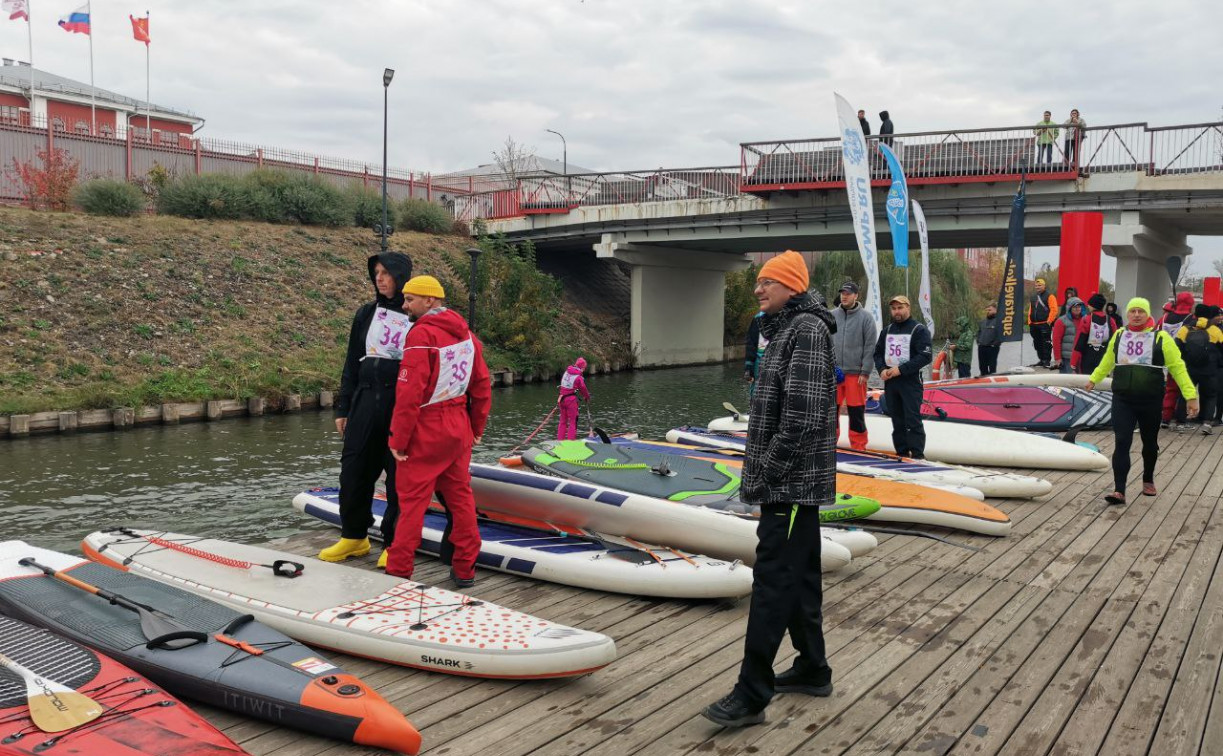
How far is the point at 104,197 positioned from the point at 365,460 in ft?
80.5

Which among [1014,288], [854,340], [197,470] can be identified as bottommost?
[197,470]

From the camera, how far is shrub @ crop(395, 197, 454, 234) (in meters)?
33.8

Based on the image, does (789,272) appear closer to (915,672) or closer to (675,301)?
(915,672)

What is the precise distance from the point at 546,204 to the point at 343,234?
691cm

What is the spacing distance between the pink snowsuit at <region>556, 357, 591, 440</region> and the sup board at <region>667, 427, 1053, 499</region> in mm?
2882

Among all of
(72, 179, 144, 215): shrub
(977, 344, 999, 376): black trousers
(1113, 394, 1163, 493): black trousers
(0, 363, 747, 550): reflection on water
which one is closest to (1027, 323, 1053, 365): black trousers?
(977, 344, 999, 376): black trousers

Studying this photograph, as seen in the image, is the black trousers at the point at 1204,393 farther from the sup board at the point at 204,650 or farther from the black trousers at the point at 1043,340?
the sup board at the point at 204,650

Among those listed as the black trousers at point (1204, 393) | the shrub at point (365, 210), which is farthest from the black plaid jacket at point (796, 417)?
the shrub at point (365, 210)

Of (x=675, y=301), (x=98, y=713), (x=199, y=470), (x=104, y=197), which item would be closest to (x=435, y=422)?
(x=98, y=713)

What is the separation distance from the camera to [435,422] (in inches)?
185

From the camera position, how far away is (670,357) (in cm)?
3259

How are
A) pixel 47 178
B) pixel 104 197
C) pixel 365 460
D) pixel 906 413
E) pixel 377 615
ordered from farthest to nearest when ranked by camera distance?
1. pixel 47 178
2. pixel 104 197
3. pixel 906 413
4. pixel 365 460
5. pixel 377 615

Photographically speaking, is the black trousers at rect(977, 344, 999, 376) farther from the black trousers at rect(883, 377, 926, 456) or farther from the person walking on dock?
the person walking on dock

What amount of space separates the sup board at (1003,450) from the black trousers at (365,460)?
604 cm
